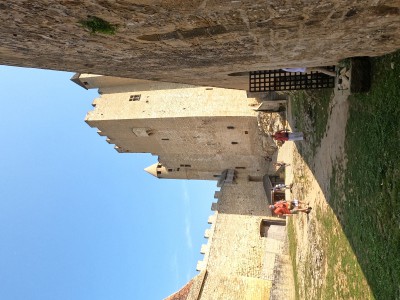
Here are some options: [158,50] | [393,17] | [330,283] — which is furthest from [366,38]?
[330,283]

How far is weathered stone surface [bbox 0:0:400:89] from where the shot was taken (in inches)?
119

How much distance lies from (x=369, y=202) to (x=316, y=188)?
4.30 meters

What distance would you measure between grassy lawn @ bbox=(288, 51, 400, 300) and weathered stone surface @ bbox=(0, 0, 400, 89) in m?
1.09

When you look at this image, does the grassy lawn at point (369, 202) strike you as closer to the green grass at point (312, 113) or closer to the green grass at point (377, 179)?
the green grass at point (377, 179)

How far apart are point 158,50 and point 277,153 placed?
12.9m

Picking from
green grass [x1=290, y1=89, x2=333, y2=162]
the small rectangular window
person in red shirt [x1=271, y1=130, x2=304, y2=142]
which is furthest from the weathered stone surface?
the small rectangular window

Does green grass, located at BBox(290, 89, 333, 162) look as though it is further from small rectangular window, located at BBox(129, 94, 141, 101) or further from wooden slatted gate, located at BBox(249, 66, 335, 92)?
small rectangular window, located at BBox(129, 94, 141, 101)

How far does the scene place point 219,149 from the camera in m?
18.7

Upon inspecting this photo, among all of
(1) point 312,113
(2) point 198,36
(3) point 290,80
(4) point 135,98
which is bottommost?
(2) point 198,36

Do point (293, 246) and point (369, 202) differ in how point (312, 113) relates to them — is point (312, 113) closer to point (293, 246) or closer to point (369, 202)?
point (369, 202)

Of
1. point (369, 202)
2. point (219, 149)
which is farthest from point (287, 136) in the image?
point (219, 149)

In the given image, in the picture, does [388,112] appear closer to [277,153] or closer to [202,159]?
[277,153]

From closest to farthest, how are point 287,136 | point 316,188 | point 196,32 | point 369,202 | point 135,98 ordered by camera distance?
1. point 196,32
2. point 369,202
3. point 316,188
4. point 287,136
5. point 135,98

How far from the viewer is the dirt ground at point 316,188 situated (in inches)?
327
